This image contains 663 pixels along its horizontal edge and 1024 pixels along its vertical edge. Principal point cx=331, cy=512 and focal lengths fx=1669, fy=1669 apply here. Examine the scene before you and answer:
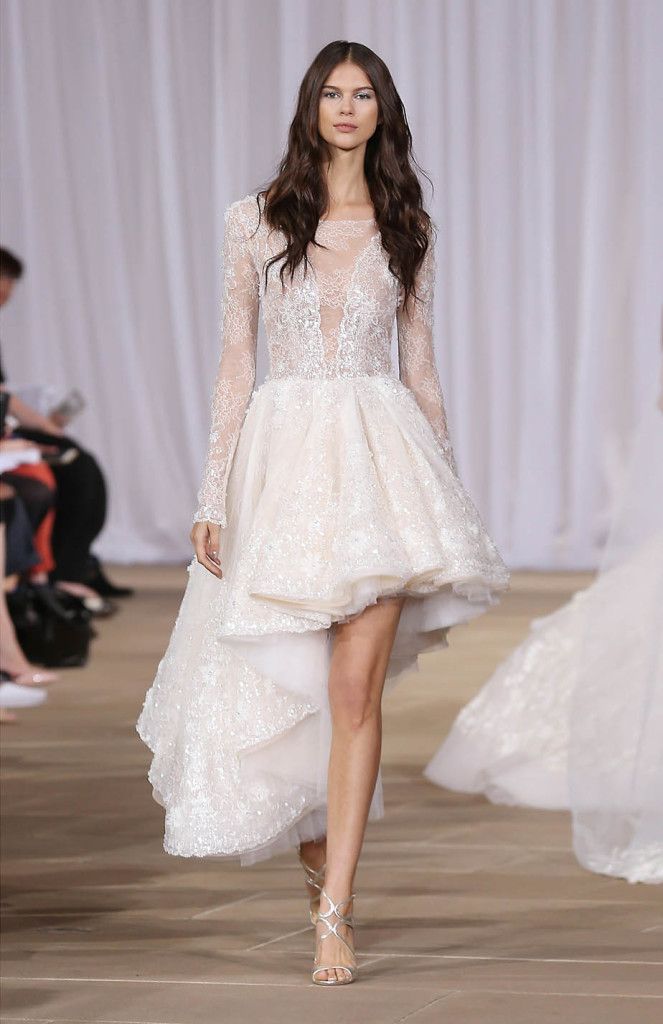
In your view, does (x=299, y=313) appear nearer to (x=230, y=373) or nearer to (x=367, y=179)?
(x=230, y=373)

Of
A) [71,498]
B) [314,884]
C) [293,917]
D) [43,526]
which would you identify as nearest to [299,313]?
[314,884]

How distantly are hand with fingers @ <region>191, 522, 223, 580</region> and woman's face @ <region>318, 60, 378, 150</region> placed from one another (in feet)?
1.97

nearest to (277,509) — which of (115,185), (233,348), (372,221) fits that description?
(233,348)

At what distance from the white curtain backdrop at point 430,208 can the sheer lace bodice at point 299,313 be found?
5826 millimetres

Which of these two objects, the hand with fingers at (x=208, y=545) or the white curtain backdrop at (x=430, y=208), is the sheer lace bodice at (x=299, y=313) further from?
the white curtain backdrop at (x=430, y=208)

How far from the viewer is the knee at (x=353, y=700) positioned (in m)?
2.38

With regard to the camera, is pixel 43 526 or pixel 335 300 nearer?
pixel 335 300

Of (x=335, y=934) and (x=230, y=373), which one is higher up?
(x=230, y=373)

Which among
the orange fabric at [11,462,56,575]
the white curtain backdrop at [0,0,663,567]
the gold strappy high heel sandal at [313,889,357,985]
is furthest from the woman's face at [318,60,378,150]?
the white curtain backdrop at [0,0,663,567]

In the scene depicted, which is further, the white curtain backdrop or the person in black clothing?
the white curtain backdrop

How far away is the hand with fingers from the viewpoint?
241 centimetres

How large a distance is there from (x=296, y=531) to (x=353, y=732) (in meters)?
0.30

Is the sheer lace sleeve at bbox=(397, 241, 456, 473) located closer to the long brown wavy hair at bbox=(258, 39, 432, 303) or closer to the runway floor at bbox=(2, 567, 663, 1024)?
the long brown wavy hair at bbox=(258, 39, 432, 303)

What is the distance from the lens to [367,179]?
2.54 meters
